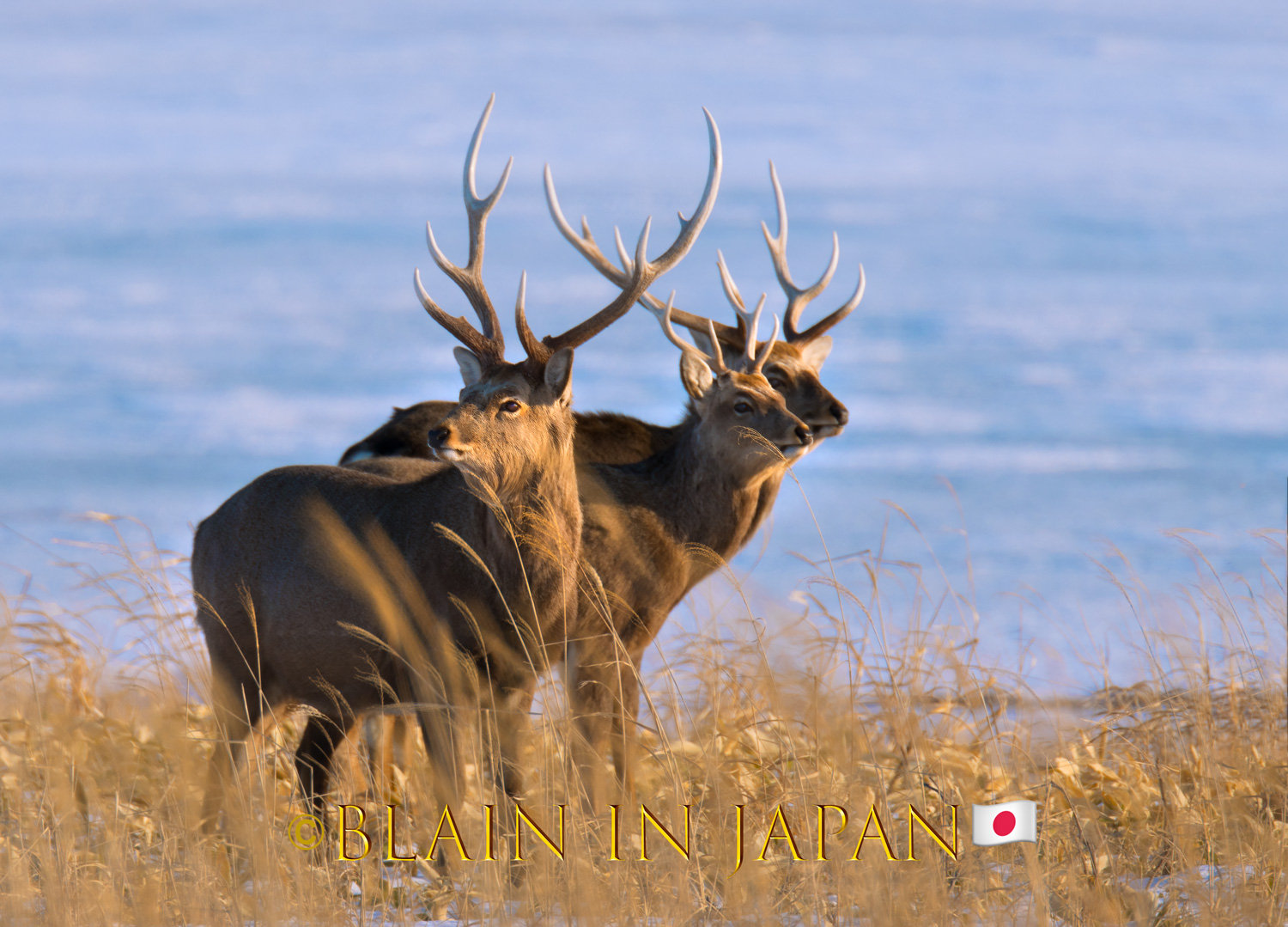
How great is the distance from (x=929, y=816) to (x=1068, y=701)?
189cm

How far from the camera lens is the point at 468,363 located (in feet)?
23.2

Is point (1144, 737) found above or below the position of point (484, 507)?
Result: below

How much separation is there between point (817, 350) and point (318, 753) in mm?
4716

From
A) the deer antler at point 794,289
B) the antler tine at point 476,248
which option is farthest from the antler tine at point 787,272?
the antler tine at point 476,248

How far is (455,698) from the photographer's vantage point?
21.2ft

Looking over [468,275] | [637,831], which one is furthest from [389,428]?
[637,831]

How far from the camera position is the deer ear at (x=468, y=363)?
7.03 m

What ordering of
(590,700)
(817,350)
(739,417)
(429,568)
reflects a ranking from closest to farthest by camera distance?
(429,568) → (590,700) → (739,417) → (817,350)

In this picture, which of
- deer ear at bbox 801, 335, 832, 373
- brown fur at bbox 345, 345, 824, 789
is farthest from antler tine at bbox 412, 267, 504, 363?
deer ear at bbox 801, 335, 832, 373

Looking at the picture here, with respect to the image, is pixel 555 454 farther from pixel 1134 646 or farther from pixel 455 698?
pixel 1134 646

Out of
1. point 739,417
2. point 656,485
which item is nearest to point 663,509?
point 656,485

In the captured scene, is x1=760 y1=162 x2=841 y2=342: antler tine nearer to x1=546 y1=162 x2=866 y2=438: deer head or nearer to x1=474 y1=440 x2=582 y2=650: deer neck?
x1=546 y1=162 x2=866 y2=438: deer head

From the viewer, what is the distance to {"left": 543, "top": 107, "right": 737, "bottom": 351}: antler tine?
23.4 feet

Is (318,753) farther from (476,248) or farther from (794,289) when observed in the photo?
(794,289)
